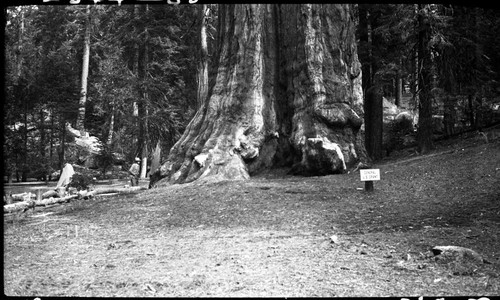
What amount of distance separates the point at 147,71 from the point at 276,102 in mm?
11208

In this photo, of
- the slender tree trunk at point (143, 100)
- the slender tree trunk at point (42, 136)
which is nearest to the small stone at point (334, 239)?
the slender tree trunk at point (42, 136)

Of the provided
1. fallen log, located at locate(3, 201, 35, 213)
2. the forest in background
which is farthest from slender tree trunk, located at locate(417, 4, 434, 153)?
fallen log, located at locate(3, 201, 35, 213)

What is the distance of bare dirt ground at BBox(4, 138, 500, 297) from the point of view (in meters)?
2.96

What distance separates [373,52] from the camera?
14.3 meters

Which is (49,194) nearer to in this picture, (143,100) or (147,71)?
(143,100)

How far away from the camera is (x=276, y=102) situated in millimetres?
9781

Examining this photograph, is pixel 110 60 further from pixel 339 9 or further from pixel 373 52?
pixel 339 9

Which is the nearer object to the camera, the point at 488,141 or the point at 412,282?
the point at 412,282

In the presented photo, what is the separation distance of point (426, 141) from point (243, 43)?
4.92 m

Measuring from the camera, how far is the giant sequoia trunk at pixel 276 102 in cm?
884

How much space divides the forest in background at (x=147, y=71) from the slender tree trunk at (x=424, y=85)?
3 cm

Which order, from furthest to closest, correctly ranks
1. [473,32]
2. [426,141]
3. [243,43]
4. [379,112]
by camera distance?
[379,112], [426,141], [243,43], [473,32]

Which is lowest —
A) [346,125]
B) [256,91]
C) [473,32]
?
[346,125]

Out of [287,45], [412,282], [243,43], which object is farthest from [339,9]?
[412,282]
